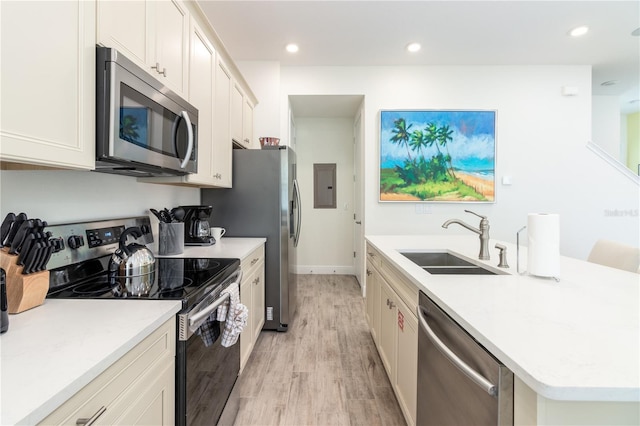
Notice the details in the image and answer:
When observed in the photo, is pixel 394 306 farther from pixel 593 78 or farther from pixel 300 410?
pixel 593 78

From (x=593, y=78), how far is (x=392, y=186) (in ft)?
10.8

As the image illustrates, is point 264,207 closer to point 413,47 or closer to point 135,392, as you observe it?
point 135,392

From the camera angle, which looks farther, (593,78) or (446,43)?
(593,78)

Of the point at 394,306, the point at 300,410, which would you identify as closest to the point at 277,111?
the point at 394,306

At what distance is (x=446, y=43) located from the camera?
3.05m

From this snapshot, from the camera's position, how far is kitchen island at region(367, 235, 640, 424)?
1.77 feet

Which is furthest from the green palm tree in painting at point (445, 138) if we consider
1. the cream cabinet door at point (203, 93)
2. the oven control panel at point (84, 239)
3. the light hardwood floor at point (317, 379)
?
the oven control panel at point (84, 239)

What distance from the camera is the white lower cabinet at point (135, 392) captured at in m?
0.57

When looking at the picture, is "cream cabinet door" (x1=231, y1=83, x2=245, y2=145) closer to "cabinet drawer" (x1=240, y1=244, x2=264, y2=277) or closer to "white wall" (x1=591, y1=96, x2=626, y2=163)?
"cabinet drawer" (x1=240, y1=244, x2=264, y2=277)

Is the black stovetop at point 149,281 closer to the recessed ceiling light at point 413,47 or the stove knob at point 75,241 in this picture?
the stove knob at point 75,241

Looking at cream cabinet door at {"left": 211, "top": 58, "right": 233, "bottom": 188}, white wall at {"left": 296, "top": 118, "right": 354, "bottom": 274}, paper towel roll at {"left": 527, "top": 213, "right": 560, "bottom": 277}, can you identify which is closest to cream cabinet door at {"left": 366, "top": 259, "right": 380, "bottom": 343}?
paper towel roll at {"left": 527, "top": 213, "right": 560, "bottom": 277}

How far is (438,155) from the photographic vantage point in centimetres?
355

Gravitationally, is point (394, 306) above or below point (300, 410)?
above

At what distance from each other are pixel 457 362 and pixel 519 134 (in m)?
3.77
